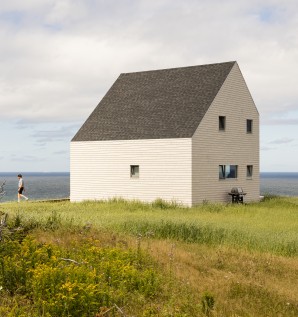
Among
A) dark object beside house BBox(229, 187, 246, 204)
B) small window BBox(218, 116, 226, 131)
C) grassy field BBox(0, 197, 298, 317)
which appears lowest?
grassy field BBox(0, 197, 298, 317)

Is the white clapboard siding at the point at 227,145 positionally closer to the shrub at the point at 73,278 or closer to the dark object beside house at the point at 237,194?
the dark object beside house at the point at 237,194

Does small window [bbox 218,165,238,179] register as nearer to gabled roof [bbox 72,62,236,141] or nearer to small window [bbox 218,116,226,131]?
small window [bbox 218,116,226,131]

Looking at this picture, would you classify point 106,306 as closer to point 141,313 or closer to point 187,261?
point 141,313

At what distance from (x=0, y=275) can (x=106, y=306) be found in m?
2.20

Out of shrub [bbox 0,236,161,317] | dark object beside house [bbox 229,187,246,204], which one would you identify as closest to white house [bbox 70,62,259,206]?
dark object beside house [bbox 229,187,246,204]

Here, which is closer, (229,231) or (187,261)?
(187,261)

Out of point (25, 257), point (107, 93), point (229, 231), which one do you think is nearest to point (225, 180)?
point (107, 93)

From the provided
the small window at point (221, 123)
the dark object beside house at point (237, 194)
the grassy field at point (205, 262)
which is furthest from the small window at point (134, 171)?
the grassy field at point (205, 262)

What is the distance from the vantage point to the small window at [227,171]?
35406 millimetres

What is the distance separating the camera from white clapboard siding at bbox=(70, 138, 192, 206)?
32844 mm

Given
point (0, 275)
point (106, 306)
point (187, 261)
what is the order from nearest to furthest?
point (106, 306)
point (0, 275)
point (187, 261)

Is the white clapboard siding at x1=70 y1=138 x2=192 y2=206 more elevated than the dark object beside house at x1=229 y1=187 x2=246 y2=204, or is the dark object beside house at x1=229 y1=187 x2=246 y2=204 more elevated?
the white clapboard siding at x1=70 y1=138 x2=192 y2=206

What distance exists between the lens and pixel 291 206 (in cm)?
3516

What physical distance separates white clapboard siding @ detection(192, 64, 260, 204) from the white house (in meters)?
0.06
